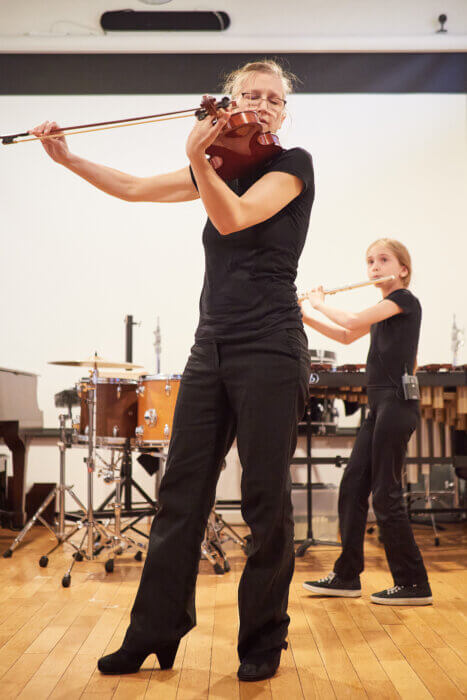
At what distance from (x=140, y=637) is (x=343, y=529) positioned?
1.41 meters

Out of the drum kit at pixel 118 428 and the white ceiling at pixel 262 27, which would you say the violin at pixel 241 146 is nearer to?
the drum kit at pixel 118 428

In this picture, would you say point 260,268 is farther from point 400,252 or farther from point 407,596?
point 407,596

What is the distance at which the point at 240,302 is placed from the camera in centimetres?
182

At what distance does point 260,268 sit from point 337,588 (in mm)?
1846

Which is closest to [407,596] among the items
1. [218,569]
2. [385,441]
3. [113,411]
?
[385,441]

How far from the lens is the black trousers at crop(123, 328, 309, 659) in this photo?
71.3 inches

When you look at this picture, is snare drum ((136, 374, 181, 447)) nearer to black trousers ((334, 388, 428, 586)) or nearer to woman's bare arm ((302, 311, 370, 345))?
woman's bare arm ((302, 311, 370, 345))

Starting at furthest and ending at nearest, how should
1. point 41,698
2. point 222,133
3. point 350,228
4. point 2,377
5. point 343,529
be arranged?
point 350,228
point 2,377
point 343,529
point 41,698
point 222,133

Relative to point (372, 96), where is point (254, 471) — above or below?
below

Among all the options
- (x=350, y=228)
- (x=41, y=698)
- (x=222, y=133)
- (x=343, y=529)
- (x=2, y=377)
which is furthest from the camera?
(x=350, y=228)

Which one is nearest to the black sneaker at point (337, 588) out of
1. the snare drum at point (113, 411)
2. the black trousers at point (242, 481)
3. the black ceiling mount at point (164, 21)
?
the black trousers at point (242, 481)

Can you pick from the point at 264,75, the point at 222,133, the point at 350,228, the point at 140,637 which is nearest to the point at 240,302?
the point at 222,133

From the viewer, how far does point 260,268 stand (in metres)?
1.81

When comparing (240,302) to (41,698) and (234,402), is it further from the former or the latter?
(41,698)
